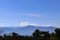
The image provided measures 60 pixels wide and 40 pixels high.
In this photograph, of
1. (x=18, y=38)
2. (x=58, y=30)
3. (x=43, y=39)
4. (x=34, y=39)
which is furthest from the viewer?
(x=18, y=38)

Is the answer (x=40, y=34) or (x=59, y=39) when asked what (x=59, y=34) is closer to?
(x=59, y=39)

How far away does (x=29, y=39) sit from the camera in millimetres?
20953

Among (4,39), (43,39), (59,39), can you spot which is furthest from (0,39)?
(59,39)

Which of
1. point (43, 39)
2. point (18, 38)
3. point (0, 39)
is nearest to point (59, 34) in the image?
point (43, 39)

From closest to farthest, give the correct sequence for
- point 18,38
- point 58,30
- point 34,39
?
point 58,30, point 34,39, point 18,38

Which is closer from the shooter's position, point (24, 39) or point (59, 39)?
point (59, 39)

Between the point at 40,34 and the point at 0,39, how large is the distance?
509 cm

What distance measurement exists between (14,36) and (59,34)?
29.0 ft

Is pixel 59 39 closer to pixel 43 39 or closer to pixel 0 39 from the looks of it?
pixel 43 39

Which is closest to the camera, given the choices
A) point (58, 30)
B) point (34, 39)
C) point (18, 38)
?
point (58, 30)

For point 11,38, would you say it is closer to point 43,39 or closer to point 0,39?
point 0,39

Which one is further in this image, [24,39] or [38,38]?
[24,39]

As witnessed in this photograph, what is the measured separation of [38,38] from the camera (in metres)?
20.0

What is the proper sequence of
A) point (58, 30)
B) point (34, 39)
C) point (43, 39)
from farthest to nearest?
point (34, 39) → point (43, 39) → point (58, 30)
